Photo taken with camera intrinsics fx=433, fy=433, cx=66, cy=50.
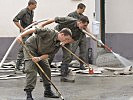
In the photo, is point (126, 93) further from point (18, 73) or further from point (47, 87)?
point (18, 73)

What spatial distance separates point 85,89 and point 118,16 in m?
6.17

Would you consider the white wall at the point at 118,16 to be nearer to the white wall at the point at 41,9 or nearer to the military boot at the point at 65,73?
the white wall at the point at 41,9

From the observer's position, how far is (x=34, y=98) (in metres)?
8.60

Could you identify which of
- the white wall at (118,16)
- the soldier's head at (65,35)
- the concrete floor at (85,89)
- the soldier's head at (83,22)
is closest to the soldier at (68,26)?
the soldier's head at (83,22)

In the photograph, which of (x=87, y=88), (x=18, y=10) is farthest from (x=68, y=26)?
(x=18, y=10)

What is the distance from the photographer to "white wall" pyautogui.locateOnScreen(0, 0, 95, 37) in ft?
46.3

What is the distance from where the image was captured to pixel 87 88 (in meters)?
9.77

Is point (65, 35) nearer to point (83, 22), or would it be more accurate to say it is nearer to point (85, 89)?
point (83, 22)

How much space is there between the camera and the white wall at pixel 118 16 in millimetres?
15203

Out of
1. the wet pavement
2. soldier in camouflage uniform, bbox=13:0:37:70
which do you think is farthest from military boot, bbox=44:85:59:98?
soldier in camouflage uniform, bbox=13:0:37:70

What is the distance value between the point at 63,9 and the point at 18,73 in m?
3.44

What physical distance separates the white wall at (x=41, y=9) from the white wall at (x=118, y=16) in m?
1.47

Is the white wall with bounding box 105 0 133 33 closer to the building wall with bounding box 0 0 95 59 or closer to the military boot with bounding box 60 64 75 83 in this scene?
the building wall with bounding box 0 0 95 59

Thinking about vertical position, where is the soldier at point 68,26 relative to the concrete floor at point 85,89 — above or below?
above
